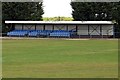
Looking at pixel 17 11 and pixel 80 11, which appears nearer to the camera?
pixel 17 11

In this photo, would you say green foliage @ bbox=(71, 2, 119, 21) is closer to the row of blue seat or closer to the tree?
the row of blue seat

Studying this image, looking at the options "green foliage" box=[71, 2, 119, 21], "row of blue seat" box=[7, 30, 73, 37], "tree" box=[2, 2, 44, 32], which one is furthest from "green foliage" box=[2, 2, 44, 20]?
"green foliage" box=[71, 2, 119, 21]

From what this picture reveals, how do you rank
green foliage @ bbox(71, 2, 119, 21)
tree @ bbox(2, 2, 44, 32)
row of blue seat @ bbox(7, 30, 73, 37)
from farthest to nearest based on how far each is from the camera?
1. tree @ bbox(2, 2, 44, 32)
2. green foliage @ bbox(71, 2, 119, 21)
3. row of blue seat @ bbox(7, 30, 73, 37)

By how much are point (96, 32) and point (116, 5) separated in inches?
349

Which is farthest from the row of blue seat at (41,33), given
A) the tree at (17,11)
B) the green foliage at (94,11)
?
the green foliage at (94,11)

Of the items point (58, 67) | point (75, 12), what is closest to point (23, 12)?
point (75, 12)

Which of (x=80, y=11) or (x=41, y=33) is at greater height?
(x=80, y=11)

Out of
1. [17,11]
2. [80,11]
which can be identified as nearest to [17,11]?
[17,11]

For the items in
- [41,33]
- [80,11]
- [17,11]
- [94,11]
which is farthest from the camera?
[80,11]

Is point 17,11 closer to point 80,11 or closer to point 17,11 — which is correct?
point 17,11

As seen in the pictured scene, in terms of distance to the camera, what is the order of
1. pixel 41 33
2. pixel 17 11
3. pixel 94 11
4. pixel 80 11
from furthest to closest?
pixel 80 11, pixel 94 11, pixel 17 11, pixel 41 33

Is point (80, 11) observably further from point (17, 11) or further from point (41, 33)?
point (17, 11)

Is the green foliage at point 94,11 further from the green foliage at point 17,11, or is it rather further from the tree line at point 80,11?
the green foliage at point 17,11

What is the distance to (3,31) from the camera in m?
77.6
